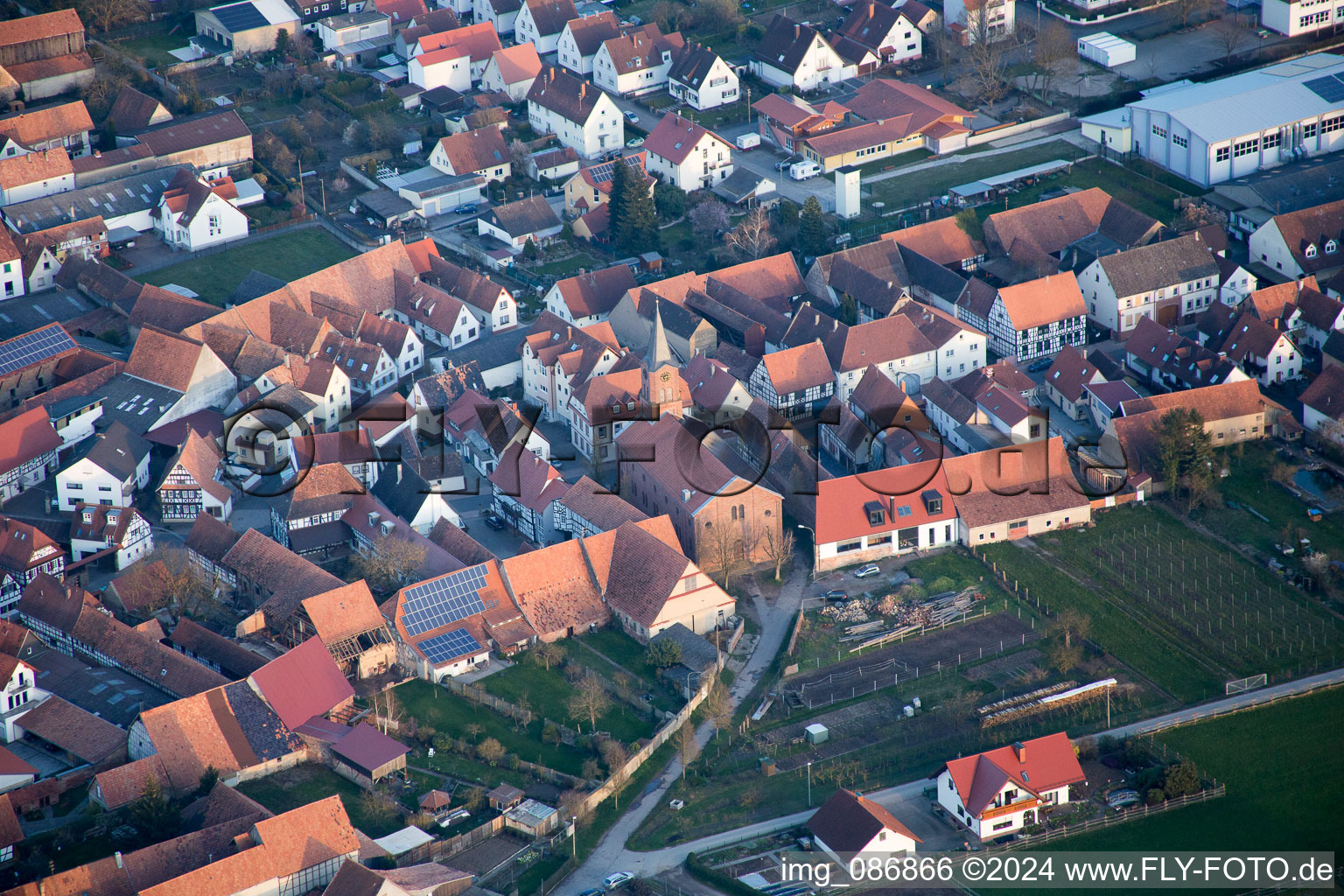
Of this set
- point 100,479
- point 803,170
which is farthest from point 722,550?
point 803,170

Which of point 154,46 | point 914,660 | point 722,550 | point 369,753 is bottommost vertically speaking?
point 914,660

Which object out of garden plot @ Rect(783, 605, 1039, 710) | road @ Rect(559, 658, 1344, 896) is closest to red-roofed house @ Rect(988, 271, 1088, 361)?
garden plot @ Rect(783, 605, 1039, 710)

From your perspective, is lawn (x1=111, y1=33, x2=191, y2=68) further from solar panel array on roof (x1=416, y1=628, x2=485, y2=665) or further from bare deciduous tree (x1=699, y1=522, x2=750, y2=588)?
solar panel array on roof (x1=416, y1=628, x2=485, y2=665)

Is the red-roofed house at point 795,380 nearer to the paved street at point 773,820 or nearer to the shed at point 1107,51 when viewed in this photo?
the paved street at point 773,820

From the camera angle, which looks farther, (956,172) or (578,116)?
(578,116)

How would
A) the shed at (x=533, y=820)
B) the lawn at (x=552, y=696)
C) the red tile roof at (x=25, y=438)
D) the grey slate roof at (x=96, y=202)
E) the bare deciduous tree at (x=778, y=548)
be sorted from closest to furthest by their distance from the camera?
the shed at (x=533, y=820) → the lawn at (x=552, y=696) → the bare deciduous tree at (x=778, y=548) → the red tile roof at (x=25, y=438) → the grey slate roof at (x=96, y=202)

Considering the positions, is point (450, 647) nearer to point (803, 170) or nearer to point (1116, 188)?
point (803, 170)

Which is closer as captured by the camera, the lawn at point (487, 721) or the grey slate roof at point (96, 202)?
the lawn at point (487, 721)

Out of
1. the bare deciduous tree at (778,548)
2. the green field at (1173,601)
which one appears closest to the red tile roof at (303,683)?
the bare deciduous tree at (778,548)
